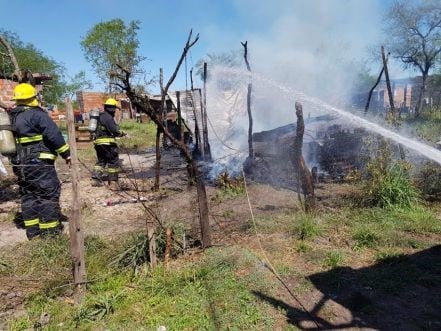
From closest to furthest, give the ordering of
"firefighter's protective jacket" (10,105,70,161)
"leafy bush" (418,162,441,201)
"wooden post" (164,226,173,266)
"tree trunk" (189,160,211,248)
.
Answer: "wooden post" (164,226,173,266)
"tree trunk" (189,160,211,248)
"firefighter's protective jacket" (10,105,70,161)
"leafy bush" (418,162,441,201)

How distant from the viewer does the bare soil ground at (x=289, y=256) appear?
10.2 ft

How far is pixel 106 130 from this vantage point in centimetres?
786

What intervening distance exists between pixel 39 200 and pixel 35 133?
92 centimetres

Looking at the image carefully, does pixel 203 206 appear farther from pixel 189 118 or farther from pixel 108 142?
pixel 189 118

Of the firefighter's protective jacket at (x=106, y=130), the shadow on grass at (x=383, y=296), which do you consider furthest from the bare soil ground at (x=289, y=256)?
the firefighter's protective jacket at (x=106, y=130)

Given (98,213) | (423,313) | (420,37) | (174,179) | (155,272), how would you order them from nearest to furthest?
1. (423,313)
2. (155,272)
3. (98,213)
4. (174,179)
5. (420,37)

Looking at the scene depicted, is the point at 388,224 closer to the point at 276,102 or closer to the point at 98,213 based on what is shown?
the point at 98,213

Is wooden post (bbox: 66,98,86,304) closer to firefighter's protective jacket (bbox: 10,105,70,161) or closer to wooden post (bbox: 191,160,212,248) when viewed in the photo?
wooden post (bbox: 191,160,212,248)

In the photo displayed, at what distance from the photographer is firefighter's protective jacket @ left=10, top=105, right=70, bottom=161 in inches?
187

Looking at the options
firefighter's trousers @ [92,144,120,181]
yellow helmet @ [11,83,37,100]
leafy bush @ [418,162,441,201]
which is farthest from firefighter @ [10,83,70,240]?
leafy bush @ [418,162,441,201]

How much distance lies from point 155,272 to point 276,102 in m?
13.3

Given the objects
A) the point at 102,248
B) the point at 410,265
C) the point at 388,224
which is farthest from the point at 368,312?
the point at 102,248

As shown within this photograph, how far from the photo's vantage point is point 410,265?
387 cm

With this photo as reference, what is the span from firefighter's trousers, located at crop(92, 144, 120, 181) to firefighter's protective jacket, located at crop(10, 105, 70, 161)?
2537mm
